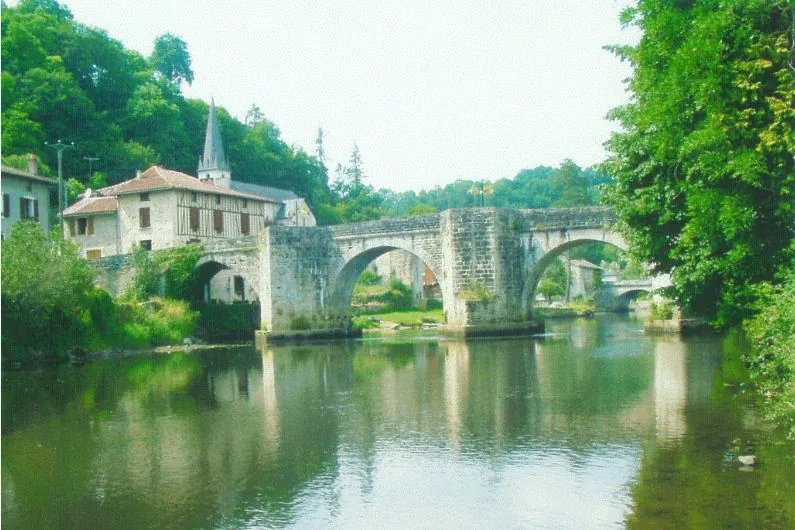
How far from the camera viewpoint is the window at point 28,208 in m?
35.4

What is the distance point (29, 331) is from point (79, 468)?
52.7ft

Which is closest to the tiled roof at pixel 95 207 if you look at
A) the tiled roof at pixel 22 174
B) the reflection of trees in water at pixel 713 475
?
the tiled roof at pixel 22 174

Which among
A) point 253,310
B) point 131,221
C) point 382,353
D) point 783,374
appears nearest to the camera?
point 783,374

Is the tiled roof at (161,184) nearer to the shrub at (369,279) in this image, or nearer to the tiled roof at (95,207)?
the tiled roof at (95,207)

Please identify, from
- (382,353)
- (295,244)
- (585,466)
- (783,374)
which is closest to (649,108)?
(783,374)

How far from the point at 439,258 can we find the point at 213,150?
1291 inches

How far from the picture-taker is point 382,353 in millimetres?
27141

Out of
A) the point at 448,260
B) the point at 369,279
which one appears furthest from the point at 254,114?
the point at 448,260

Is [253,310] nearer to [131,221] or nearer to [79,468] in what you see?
[131,221]

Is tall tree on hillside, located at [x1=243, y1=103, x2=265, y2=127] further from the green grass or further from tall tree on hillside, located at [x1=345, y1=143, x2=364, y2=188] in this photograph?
the green grass

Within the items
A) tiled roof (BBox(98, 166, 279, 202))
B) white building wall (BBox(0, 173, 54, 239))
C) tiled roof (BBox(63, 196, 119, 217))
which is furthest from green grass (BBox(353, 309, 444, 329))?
white building wall (BBox(0, 173, 54, 239))

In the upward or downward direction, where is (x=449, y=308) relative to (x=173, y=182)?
downward

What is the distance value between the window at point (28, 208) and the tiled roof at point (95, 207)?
5.72 m

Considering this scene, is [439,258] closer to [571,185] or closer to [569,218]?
[569,218]
